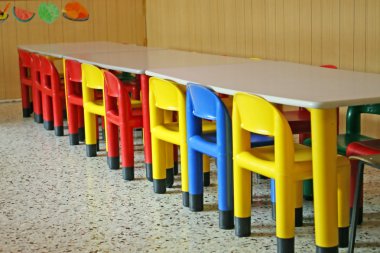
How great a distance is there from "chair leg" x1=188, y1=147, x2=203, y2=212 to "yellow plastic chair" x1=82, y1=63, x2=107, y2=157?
1.32 meters

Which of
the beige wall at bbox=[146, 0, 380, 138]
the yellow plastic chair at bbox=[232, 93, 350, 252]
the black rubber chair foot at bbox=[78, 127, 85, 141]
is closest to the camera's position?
the yellow plastic chair at bbox=[232, 93, 350, 252]

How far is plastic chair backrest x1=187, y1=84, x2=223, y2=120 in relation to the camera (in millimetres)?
3299

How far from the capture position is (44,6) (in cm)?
821

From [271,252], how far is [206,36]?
446 cm

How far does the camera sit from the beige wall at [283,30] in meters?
4.91

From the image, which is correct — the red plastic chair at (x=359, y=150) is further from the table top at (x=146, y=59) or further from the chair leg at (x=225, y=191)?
the table top at (x=146, y=59)

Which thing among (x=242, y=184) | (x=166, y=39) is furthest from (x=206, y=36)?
(x=242, y=184)

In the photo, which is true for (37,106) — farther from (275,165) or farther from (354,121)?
(275,165)

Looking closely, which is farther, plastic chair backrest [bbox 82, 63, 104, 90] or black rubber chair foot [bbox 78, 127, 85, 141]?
black rubber chair foot [bbox 78, 127, 85, 141]

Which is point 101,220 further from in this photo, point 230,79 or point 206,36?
point 206,36

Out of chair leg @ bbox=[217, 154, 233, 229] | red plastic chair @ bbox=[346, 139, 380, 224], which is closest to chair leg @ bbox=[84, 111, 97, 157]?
chair leg @ bbox=[217, 154, 233, 229]

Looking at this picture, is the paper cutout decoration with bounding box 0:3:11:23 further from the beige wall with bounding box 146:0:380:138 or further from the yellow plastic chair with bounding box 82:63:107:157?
the yellow plastic chair with bounding box 82:63:107:157

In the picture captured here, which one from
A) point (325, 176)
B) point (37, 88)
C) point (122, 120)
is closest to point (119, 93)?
point (122, 120)

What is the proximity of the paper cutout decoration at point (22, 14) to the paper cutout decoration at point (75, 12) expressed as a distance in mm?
394
